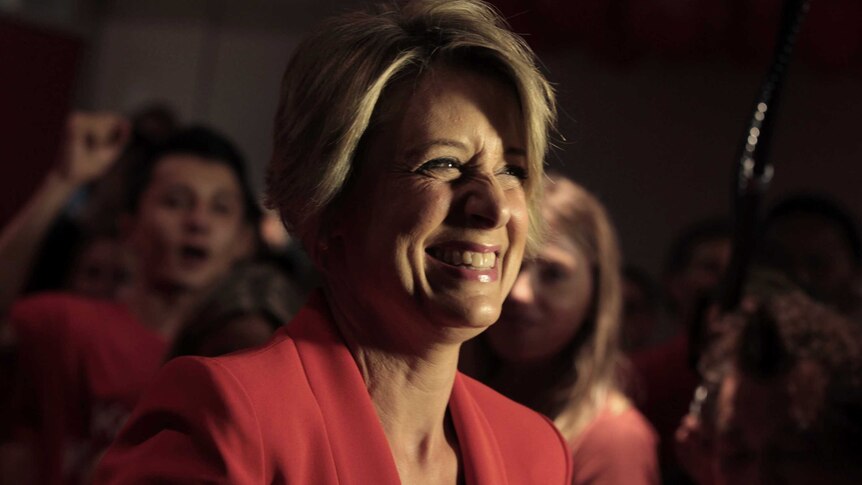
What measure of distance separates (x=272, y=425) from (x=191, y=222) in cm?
125

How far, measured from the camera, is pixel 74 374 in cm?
193

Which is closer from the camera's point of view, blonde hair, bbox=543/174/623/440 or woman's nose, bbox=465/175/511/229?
woman's nose, bbox=465/175/511/229

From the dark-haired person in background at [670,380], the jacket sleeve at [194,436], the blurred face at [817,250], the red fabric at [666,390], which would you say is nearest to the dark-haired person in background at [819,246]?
the blurred face at [817,250]

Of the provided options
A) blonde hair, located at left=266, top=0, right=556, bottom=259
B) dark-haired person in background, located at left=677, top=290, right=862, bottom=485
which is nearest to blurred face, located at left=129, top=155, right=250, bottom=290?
dark-haired person in background, located at left=677, top=290, right=862, bottom=485

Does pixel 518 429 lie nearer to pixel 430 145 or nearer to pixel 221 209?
pixel 430 145

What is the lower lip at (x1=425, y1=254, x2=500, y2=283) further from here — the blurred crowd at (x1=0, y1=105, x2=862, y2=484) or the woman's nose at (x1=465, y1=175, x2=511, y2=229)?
the blurred crowd at (x1=0, y1=105, x2=862, y2=484)

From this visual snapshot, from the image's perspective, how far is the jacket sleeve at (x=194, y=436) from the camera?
2.73ft

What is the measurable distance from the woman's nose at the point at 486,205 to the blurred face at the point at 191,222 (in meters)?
1.20

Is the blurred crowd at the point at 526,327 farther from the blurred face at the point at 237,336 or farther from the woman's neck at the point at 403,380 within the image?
the woman's neck at the point at 403,380

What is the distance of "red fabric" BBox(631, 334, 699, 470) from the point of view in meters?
1.73

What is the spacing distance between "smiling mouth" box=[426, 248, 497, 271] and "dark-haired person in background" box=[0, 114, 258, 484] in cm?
98

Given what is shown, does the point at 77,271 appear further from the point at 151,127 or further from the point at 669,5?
the point at 669,5

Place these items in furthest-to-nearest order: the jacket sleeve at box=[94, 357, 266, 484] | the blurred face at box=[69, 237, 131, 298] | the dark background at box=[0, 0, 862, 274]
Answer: the dark background at box=[0, 0, 862, 274] < the blurred face at box=[69, 237, 131, 298] < the jacket sleeve at box=[94, 357, 266, 484]

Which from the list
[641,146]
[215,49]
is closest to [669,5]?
[641,146]
